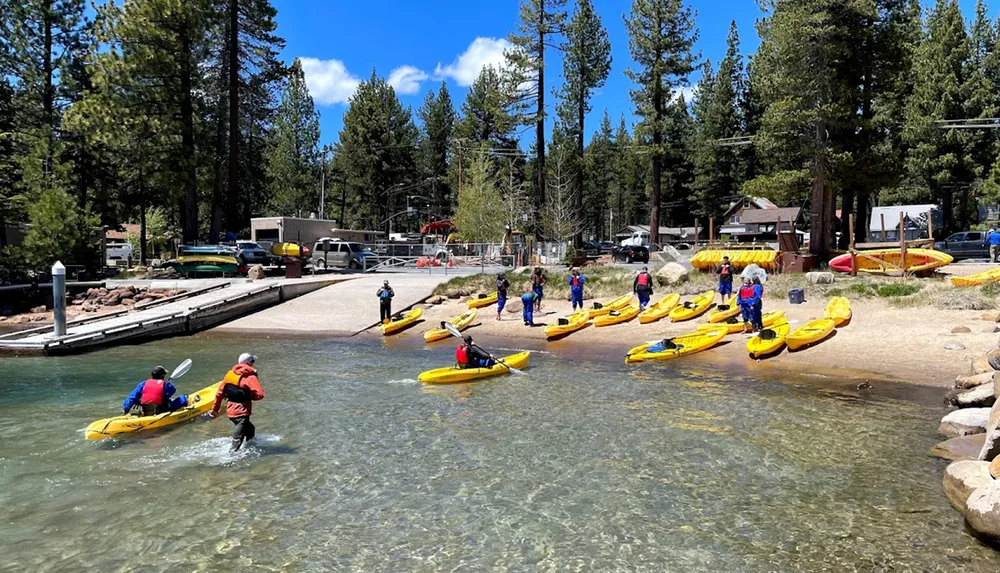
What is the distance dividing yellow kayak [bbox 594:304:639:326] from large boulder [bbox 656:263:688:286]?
4.56 m

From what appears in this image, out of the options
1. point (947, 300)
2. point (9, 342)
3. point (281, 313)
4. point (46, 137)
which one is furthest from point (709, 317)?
point (46, 137)

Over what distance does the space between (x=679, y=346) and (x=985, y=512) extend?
11126mm

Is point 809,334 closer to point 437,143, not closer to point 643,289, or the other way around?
point 643,289

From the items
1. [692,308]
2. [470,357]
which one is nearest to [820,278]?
[692,308]

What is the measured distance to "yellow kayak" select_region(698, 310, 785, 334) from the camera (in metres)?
18.9

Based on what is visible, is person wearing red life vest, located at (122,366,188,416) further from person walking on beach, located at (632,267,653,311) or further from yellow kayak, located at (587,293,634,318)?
person walking on beach, located at (632,267,653,311)

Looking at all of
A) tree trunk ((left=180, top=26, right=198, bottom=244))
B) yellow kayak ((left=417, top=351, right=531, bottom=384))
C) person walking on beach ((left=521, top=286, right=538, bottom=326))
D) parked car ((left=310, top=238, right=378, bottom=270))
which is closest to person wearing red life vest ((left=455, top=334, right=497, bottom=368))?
yellow kayak ((left=417, top=351, right=531, bottom=384))

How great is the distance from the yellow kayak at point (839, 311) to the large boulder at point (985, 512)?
12.8 meters

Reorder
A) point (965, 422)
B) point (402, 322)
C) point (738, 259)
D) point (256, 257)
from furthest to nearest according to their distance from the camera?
point (256, 257)
point (738, 259)
point (402, 322)
point (965, 422)

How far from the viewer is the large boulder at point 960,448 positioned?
880cm

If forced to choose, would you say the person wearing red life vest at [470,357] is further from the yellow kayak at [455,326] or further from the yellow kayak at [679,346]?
the yellow kayak at [455,326]

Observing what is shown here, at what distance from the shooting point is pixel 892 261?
2458 centimetres

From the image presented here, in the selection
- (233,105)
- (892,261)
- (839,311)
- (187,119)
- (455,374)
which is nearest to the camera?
(455,374)

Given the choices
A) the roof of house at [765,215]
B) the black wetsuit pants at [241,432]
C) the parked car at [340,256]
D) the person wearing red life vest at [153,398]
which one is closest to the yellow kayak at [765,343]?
the black wetsuit pants at [241,432]
